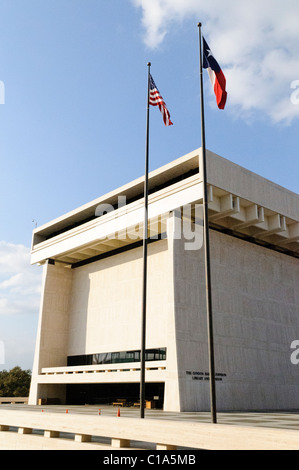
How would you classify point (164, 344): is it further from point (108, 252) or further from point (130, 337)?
point (108, 252)

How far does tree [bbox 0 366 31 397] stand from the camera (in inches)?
2707

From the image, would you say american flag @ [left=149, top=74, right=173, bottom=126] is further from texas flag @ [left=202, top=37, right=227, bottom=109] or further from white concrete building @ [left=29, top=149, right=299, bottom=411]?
white concrete building @ [left=29, top=149, right=299, bottom=411]

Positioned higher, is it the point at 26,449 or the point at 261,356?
the point at 261,356

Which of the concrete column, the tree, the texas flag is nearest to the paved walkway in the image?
the texas flag

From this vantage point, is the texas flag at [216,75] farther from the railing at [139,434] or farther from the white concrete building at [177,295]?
the white concrete building at [177,295]

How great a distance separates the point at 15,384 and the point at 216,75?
66.0m

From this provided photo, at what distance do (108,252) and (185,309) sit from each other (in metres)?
12.8

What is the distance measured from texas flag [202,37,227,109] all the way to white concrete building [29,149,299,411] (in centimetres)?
1205

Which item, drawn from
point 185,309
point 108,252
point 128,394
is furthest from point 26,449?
point 108,252

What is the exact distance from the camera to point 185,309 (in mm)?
28438

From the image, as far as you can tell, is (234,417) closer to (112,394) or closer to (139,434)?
(139,434)

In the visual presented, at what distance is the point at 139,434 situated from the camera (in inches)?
442
